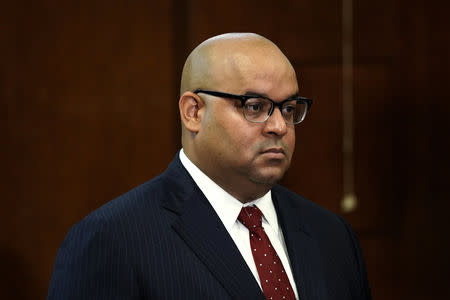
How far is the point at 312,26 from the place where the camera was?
282cm

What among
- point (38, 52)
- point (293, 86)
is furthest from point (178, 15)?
point (293, 86)

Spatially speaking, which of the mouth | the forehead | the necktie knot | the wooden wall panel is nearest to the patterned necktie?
the necktie knot

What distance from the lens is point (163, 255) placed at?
1407mm

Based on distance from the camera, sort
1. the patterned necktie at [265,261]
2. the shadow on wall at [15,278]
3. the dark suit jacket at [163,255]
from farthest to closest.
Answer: the shadow on wall at [15,278] → the patterned necktie at [265,261] → the dark suit jacket at [163,255]

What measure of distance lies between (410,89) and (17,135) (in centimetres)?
163

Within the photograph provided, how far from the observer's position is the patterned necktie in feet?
4.84

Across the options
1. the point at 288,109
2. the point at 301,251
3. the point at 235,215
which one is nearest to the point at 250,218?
the point at 235,215

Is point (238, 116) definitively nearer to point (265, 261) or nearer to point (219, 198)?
point (219, 198)

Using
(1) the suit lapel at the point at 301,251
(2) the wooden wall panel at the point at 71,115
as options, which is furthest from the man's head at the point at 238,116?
(2) the wooden wall panel at the point at 71,115

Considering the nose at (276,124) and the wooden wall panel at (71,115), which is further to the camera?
the wooden wall panel at (71,115)

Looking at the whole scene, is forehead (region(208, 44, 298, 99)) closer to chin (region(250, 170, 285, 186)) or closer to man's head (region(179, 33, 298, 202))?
man's head (region(179, 33, 298, 202))

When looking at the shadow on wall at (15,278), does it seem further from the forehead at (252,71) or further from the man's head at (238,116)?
the forehead at (252,71)

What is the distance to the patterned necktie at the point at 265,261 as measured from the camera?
4.84ft

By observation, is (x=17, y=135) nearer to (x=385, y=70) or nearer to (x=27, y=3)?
(x=27, y=3)
